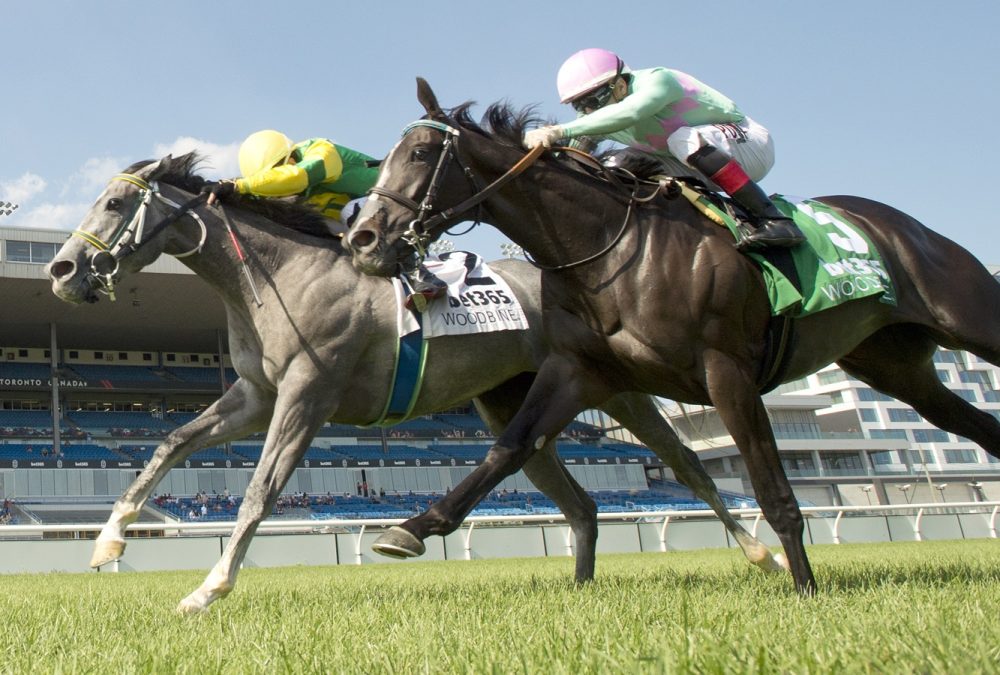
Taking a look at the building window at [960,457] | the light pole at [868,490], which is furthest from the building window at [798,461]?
the building window at [960,457]

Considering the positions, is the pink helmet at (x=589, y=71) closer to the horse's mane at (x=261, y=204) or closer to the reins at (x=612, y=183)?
the reins at (x=612, y=183)

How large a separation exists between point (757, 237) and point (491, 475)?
4.95 ft

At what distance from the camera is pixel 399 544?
345 cm

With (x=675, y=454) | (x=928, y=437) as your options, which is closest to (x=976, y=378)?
(x=928, y=437)

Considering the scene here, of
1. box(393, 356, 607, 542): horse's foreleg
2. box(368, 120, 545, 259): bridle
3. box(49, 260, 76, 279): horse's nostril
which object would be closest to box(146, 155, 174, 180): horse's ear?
box(49, 260, 76, 279): horse's nostril

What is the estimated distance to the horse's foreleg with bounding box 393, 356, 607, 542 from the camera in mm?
3668

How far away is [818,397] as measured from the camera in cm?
6531

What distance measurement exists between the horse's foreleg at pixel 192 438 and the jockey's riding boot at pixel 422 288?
1010 mm

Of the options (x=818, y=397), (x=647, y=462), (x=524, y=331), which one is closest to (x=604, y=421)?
(x=647, y=462)

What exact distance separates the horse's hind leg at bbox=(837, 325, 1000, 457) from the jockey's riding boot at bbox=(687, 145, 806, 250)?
1.05 metres

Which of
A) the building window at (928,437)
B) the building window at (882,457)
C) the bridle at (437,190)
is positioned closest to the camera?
the bridle at (437,190)

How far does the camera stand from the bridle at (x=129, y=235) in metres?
5.02

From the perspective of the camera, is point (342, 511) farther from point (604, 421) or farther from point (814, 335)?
point (814, 335)

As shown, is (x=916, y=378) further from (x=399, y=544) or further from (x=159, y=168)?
(x=159, y=168)
